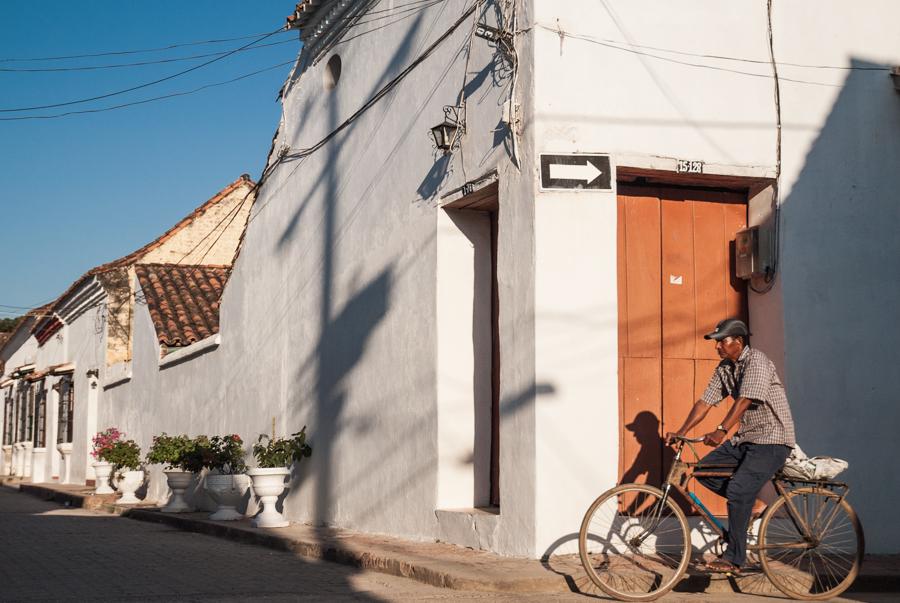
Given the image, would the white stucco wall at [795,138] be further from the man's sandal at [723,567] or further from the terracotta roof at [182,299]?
the terracotta roof at [182,299]

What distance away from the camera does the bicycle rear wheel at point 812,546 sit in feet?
23.1

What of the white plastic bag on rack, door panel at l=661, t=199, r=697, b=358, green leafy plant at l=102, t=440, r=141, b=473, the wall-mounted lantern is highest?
the wall-mounted lantern

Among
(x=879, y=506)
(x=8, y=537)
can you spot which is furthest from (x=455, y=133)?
(x=8, y=537)

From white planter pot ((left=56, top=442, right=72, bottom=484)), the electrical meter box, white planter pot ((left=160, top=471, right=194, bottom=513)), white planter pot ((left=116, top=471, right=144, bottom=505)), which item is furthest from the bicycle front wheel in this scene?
white planter pot ((left=56, top=442, right=72, bottom=484))

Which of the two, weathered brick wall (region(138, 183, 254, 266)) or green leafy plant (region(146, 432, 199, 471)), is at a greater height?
weathered brick wall (region(138, 183, 254, 266))

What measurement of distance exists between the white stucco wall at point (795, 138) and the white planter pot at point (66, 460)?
21.5 m

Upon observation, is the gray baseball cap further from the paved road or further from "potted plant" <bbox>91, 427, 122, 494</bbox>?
"potted plant" <bbox>91, 427, 122, 494</bbox>

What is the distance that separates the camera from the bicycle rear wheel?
7031 mm

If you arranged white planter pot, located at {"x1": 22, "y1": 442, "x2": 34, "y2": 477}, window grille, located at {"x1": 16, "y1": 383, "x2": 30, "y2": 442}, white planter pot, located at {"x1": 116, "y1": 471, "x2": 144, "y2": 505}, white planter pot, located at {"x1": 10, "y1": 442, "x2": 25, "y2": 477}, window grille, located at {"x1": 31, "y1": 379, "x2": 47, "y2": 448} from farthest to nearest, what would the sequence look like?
window grille, located at {"x1": 16, "y1": 383, "x2": 30, "y2": 442}
white planter pot, located at {"x1": 10, "y1": 442, "x2": 25, "y2": 477}
white planter pot, located at {"x1": 22, "y1": 442, "x2": 34, "y2": 477}
window grille, located at {"x1": 31, "y1": 379, "x2": 47, "y2": 448}
white planter pot, located at {"x1": 116, "y1": 471, "x2": 144, "y2": 505}

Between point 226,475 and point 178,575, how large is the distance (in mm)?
5387

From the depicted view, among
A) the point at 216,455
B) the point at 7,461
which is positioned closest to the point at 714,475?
the point at 216,455

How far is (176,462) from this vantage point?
14914 mm

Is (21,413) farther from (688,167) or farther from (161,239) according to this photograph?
(688,167)

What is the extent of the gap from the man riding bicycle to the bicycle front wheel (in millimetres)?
339
